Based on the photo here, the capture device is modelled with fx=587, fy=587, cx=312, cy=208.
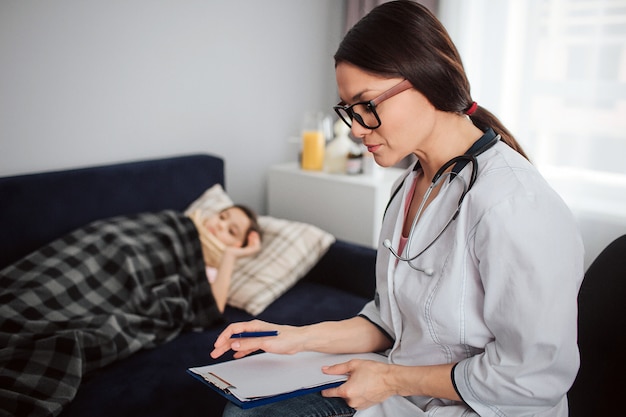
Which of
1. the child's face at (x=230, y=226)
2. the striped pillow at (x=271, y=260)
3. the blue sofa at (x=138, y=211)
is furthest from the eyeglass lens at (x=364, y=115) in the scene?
the child's face at (x=230, y=226)

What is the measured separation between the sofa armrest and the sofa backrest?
26.2 inches

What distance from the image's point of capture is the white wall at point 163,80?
222 cm

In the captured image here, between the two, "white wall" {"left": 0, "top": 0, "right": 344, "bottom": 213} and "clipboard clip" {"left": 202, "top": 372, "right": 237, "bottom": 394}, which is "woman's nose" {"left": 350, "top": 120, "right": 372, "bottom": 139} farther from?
"white wall" {"left": 0, "top": 0, "right": 344, "bottom": 213}

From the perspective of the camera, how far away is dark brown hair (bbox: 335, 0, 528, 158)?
111 centimetres

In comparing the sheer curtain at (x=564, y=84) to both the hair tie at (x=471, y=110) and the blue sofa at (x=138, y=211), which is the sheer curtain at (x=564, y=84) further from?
the hair tie at (x=471, y=110)

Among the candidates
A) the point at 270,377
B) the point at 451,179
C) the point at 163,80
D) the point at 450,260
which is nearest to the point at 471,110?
the point at 451,179

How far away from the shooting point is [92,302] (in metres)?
1.91

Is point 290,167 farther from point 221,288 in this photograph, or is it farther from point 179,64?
point 221,288

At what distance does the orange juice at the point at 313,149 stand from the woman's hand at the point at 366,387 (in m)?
1.93

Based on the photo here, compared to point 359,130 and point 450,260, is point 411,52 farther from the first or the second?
point 450,260

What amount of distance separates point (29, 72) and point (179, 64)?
69 centimetres

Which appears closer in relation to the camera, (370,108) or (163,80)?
(370,108)

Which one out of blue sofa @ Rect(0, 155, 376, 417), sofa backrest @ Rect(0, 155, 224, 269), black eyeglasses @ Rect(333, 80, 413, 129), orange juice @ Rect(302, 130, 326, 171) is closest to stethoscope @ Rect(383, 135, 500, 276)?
black eyeglasses @ Rect(333, 80, 413, 129)

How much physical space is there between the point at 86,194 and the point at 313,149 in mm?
1182
